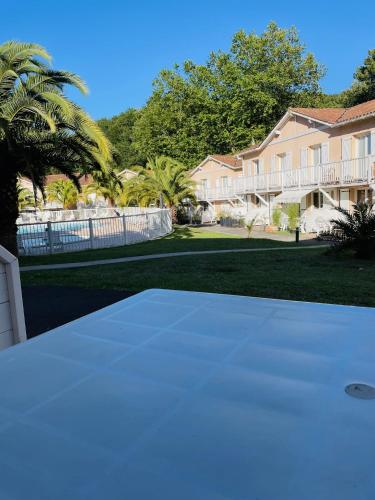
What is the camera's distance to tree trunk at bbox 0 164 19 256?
13.5m

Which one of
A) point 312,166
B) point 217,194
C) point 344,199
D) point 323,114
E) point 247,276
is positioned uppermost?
point 323,114

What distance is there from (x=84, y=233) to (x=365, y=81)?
Answer: 3495 centimetres

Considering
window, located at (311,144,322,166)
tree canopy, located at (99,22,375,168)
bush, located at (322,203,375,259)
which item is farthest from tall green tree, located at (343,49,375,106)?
bush, located at (322,203,375,259)

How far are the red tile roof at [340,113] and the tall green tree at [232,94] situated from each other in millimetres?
20416

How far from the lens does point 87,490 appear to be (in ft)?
5.31

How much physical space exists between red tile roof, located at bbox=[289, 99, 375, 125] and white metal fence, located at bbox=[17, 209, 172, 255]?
12.1m

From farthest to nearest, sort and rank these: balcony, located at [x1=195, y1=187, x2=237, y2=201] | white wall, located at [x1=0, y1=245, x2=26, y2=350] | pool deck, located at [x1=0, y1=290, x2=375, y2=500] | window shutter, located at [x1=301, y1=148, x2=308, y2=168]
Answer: balcony, located at [x1=195, y1=187, x2=237, y2=201]
window shutter, located at [x1=301, y1=148, x2=308, y2=168]
white wall, located at [x1=0, y1=245, x2=26, y2=350]
pool deck, located at [x1=0, y1=290, x2=375, y2=500]

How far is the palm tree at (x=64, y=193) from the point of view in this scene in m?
46.4

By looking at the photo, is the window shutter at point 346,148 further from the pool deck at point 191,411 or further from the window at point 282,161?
the pool deck at point 191,411

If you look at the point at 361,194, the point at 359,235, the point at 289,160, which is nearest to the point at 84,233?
the point at 359,235

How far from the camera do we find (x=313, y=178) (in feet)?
82.5

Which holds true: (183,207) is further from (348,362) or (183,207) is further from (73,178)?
(348,362)

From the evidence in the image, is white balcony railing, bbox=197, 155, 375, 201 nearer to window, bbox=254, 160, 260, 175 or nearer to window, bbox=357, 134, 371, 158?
window, bbox=357, 134, 371, 158

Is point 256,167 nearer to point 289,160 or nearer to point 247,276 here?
point 289,160
